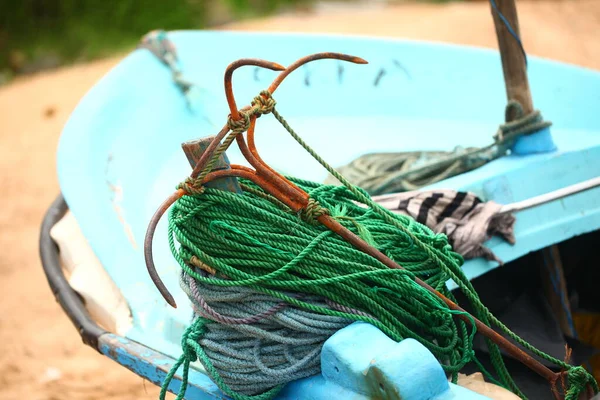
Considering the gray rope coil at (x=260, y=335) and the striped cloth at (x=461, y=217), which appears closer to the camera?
the gray rope coil at (x=260, y=335)

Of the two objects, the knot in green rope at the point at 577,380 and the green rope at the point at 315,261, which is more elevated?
the green rope at the point at 315,261

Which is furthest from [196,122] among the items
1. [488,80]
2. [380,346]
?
[380,346]

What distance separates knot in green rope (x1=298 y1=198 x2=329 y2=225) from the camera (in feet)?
4.53

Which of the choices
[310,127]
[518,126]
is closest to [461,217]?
[518,126]

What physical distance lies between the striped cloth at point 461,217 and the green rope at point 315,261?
1.21ft

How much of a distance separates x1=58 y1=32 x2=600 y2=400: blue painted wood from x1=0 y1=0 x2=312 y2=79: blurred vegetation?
693 cm

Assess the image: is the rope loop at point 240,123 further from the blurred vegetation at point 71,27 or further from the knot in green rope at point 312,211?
the blurred vegetation at point 71,27

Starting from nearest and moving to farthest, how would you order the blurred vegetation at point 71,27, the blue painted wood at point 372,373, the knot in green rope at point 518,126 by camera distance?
1. the blue painted wood at point 372,373
2. the knot in green rope at point 518,126
3. the blurred vegetation at point 71,27

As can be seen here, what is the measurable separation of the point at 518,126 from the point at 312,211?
1121 millimetres

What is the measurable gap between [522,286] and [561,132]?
61 centimetres

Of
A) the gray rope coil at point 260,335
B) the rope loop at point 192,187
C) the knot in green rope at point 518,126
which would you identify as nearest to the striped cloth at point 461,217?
the knot in green rope at point 518,126

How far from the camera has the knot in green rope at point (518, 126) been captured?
222 cm

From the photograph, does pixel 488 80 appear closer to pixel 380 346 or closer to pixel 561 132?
pixel 561 132

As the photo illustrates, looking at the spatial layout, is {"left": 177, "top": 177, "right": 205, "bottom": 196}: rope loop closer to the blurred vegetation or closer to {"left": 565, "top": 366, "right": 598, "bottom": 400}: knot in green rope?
{"left": 565, "top": 366, "right": 598, "bottom": 400}: knot in green rope
